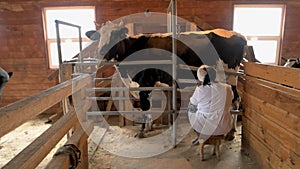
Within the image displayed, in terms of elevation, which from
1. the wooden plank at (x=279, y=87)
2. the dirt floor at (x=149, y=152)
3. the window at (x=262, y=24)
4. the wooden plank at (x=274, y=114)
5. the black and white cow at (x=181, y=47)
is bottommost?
the dirt floor at (x=149, y=152)

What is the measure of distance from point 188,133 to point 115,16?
2.79 meters

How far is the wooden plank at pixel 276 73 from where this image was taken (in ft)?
5.69

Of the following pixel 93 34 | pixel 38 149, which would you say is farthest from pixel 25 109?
pixel 93 34

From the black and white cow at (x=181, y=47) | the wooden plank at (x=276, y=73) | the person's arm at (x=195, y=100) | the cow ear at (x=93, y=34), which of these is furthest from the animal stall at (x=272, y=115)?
the cow ear at (x=93, y=34)

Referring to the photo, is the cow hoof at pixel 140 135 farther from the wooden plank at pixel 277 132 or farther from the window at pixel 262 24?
the window at pixel 262 24

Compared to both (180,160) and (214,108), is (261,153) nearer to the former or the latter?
(214,108)

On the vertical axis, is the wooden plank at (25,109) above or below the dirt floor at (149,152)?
above

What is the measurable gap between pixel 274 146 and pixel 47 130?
73.0 inches

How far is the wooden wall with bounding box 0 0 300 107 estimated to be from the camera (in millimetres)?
4656

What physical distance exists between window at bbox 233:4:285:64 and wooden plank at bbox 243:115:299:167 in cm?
273

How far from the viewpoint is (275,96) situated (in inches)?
80.6

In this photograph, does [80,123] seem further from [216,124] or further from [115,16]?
[115,16]

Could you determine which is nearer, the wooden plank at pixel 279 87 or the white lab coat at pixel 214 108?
the wooden plank at pixel 279 87

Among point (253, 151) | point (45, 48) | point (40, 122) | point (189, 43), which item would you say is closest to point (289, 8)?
point (189, 43)
